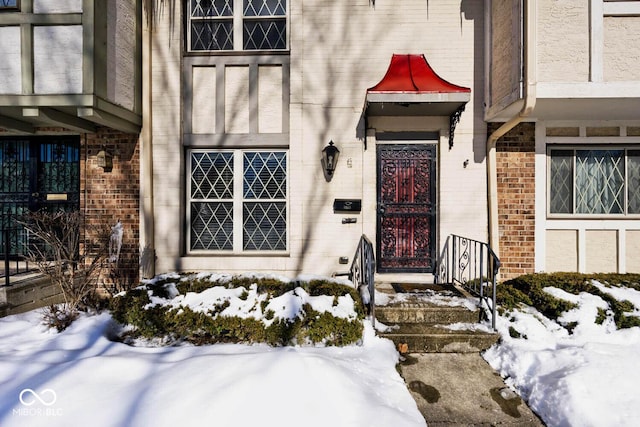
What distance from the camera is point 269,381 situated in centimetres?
263

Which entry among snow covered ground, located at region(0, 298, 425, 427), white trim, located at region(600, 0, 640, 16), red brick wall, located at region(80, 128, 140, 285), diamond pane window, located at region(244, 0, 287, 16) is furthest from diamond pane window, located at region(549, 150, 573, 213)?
red brick wall, located at region(80, 128, 140, 285)

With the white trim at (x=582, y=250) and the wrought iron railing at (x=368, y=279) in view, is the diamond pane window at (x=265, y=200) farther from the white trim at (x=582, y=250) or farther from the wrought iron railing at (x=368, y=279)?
the white trim at (x=582, y=250)

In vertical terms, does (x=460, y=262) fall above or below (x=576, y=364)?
above

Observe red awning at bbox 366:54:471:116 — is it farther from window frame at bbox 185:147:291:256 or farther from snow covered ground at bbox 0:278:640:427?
snow covered ground at bbox 0:278:640:427

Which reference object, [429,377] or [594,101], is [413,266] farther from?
[594,101]

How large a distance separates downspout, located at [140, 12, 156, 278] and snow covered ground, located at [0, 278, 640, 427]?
1.75m

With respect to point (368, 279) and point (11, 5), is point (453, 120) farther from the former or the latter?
point (11, 5)

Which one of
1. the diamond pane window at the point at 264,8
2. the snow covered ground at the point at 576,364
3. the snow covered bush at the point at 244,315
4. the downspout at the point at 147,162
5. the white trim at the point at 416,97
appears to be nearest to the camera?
the snow covered ground at the point at 576,364

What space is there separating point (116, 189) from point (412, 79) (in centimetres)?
536

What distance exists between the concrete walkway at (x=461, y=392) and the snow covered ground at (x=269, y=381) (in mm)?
153

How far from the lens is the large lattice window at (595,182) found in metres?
5.06

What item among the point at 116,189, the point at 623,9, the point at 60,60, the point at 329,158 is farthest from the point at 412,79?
the point at 116,189

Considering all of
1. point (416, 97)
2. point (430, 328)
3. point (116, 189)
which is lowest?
point (430, 328)

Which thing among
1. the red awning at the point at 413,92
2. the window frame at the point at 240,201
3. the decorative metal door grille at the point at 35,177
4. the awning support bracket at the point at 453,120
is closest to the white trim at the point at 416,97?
the red awning at the point at 413,92
